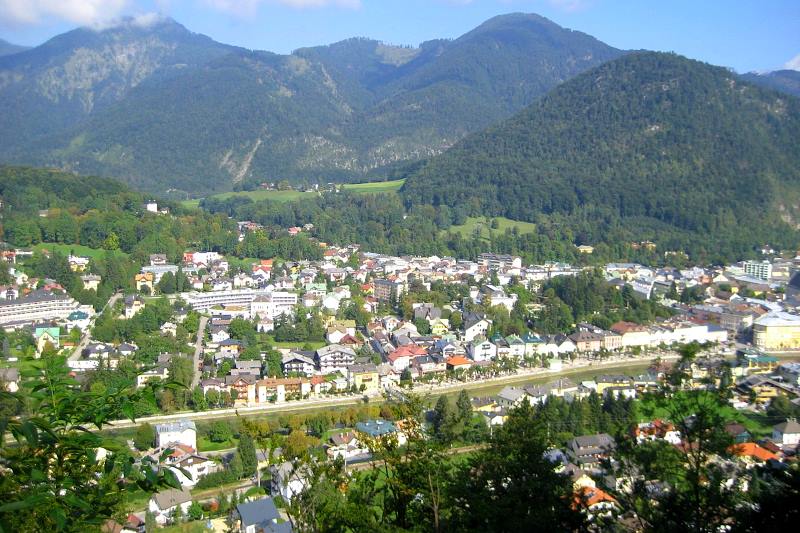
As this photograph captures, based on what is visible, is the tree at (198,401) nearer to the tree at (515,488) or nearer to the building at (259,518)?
the building at (259,518)

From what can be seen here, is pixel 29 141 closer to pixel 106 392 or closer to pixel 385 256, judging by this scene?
pixel 385 256

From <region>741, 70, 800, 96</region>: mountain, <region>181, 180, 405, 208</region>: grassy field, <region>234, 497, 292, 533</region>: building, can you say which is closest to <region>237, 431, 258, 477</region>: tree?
<region>234, 497, 292, 533</region>: building

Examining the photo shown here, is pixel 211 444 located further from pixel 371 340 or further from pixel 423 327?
pixel 423 327

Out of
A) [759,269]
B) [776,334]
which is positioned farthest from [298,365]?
[759,269]

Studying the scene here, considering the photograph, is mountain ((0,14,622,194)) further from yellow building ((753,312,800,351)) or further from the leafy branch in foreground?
the leafy branch in foreground

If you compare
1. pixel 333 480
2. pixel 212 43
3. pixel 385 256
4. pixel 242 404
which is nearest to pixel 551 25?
pixel 212 43

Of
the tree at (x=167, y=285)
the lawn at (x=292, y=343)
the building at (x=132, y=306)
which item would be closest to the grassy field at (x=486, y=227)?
the tree at (x=167, y=285)
